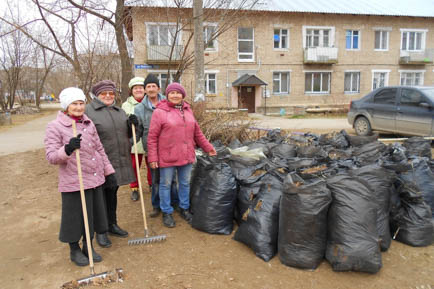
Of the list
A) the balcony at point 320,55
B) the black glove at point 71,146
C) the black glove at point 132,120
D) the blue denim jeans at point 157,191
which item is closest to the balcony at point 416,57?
the balcony at point 320,55

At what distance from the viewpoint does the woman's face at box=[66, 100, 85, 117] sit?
2521 millimetres

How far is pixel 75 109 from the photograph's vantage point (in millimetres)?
2535

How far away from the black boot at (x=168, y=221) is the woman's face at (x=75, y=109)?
145cm

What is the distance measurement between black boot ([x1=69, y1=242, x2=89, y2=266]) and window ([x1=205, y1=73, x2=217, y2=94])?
16302mm

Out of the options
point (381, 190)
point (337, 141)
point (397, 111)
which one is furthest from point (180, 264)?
point (397, 111)

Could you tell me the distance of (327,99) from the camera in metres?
20.0

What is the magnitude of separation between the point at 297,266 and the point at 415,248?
47.5 inches

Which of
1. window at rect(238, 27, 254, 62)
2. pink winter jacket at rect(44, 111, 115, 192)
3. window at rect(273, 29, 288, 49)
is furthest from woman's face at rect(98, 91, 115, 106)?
window at rect(273, 29, 288, 49)

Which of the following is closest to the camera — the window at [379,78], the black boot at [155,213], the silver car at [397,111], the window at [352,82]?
the black boot at [155,213]

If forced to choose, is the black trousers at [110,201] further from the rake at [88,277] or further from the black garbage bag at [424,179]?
the black garbage bag at [424,179]

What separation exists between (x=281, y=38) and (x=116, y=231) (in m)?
18.4

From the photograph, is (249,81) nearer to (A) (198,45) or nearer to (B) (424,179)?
(A) (198,45)

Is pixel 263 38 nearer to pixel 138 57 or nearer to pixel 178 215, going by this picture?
pixel 138 57

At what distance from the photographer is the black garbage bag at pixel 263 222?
2.59 metres
